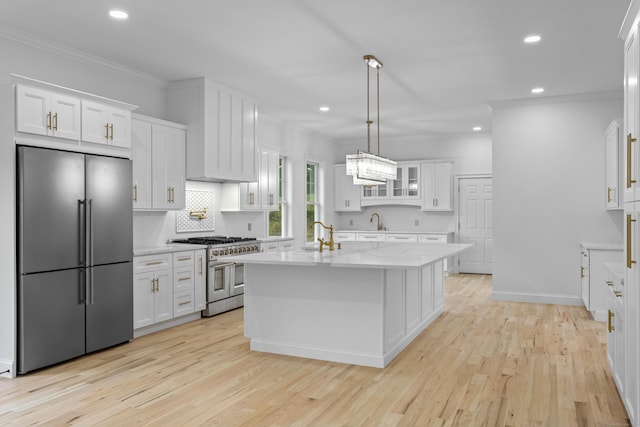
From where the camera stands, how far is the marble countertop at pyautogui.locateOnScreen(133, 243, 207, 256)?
→ 495 cm

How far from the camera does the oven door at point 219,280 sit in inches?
228

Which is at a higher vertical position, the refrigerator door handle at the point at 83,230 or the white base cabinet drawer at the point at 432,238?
the refrigerator door handle at the point at 83,230

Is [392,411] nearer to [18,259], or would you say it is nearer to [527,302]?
[18,259]

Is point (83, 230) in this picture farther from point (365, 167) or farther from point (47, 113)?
point (365, 167)

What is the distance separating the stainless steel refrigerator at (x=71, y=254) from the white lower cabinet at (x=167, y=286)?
0.22 meters

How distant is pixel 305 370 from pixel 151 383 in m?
1.15

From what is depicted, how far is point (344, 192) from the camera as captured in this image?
10305 millimetres

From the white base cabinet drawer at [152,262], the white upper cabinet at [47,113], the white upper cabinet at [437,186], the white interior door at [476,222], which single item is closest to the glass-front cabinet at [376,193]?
the white upper cabinet at [437,186]

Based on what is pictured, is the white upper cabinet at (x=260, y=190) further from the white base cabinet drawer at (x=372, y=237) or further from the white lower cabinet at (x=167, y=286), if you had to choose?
the white base cabinet drawer at (x=372, y=237)

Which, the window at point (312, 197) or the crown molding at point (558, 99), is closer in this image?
the crown molding at point (558, 99)

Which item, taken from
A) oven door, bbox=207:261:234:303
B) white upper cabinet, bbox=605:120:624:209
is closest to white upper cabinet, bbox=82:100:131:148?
oven door, bbox=207:261:234:303

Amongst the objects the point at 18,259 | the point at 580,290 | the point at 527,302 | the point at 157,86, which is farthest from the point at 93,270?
the point at 580,290

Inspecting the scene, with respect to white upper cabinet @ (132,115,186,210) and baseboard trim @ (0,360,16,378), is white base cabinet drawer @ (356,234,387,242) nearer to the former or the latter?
white upper cabinet @ (132,115,186,210)

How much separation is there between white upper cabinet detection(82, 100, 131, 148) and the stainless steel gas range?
5.51 feet
